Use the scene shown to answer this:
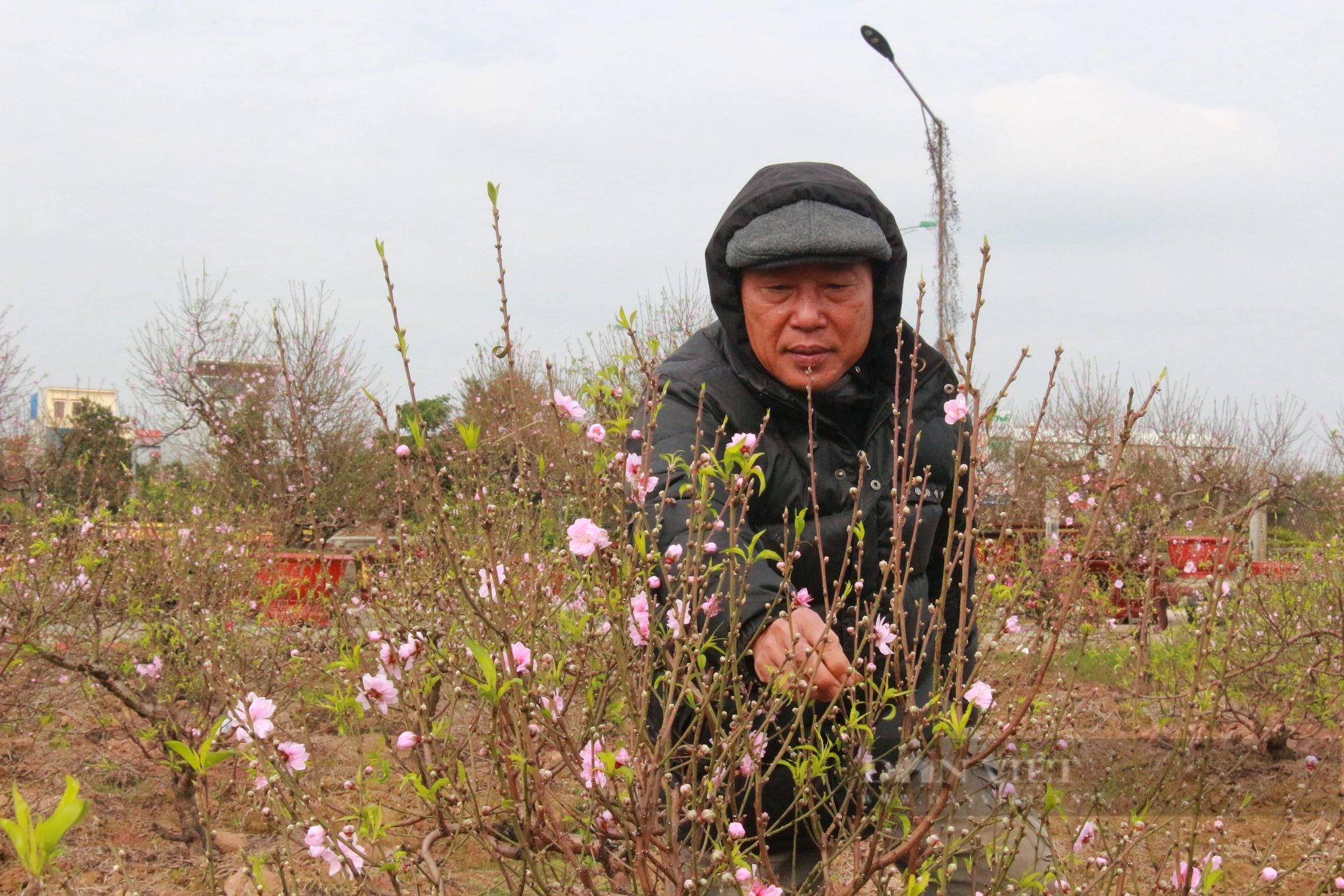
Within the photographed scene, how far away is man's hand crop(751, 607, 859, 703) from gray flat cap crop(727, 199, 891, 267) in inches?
31.9

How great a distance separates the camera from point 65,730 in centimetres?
552

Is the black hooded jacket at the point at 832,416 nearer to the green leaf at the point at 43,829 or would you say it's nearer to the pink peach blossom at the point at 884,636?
the pink peach blossom at the point at 884,636

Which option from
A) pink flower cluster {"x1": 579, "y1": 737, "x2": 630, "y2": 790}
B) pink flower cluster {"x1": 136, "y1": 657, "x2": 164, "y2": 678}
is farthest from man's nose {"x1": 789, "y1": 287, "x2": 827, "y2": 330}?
pink flower cluster {"x1": 136, "y1": 657, "x2": 164, "y2": 678}

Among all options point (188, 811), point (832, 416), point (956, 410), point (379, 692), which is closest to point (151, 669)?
point (188, 811)

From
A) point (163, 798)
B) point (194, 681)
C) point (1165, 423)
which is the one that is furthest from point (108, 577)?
point (1165, 423)

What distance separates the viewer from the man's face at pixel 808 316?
7.52 ft

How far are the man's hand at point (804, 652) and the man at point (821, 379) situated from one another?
397 mm

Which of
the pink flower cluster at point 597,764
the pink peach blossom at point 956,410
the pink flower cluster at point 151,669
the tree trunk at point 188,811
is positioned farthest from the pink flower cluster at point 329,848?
the pink flower cluster at point 151,669

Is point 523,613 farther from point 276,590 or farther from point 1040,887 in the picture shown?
point 276,590

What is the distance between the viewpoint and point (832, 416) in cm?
239

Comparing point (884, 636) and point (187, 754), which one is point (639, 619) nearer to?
point (884, 636)

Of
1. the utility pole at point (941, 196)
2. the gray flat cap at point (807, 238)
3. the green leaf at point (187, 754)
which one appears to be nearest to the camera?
the green leaf at point (187, 754)

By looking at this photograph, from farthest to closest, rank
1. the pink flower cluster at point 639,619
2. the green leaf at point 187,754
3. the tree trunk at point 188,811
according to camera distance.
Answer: the tree trunk at point 188,811, the pink flower cluster at point 639,619, the green leaf at point 187,754

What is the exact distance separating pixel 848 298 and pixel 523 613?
100cm
